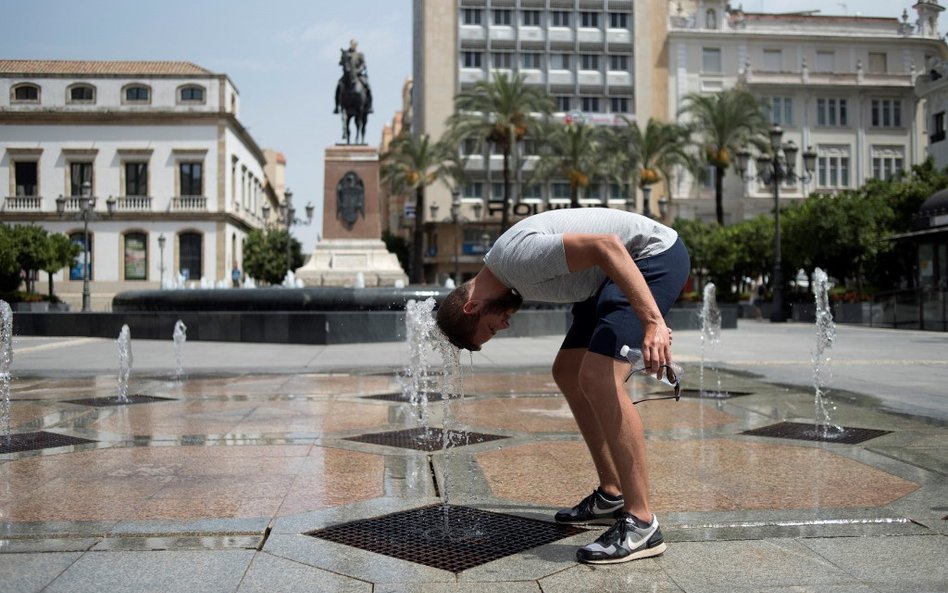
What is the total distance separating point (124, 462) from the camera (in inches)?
208

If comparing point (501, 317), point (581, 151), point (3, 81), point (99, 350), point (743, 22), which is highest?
point (743, 22)

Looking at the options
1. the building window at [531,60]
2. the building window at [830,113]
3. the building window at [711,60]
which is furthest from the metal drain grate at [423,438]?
the building window at [830,113]

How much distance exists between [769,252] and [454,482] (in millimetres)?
40389

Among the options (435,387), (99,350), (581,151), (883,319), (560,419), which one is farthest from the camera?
(581,151)

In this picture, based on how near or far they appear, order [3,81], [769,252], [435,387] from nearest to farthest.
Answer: [435,387]
[769,252]
[3,81]

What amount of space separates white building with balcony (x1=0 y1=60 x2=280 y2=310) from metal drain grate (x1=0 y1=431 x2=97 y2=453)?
49549mm

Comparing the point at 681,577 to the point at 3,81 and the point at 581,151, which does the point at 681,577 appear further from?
the point at 3,81

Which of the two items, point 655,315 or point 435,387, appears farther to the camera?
point 435,387

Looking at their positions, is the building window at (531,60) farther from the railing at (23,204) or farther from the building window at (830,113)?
the railing at (23,204)

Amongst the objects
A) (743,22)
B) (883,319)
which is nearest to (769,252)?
(883,319)

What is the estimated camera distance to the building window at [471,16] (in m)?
65.8

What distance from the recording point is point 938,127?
157 feet

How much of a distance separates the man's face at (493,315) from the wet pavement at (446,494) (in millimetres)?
805

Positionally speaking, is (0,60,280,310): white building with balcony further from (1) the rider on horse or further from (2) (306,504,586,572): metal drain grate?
(2) (306,504,586,572): metal drain grate
